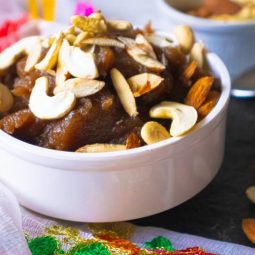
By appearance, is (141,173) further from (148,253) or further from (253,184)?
(253,184)

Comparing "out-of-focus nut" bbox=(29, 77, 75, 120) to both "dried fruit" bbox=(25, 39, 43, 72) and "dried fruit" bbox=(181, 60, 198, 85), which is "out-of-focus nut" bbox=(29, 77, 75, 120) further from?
"dried fruit" bbox=(181, 60, 198, 85)

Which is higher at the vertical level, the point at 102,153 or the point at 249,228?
the point at 102,153

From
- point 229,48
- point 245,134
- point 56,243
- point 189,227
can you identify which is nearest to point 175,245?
point 189,227

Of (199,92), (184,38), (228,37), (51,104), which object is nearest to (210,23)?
(228,37)

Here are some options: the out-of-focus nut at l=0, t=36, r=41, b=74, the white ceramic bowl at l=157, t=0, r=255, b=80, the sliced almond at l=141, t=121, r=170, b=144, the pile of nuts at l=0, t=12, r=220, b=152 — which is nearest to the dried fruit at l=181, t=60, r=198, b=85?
the pile of nuts at l=0, t=12, r=220, b=152

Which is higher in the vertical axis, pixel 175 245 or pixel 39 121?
pixel 39 121

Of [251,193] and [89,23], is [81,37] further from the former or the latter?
[251,193]
